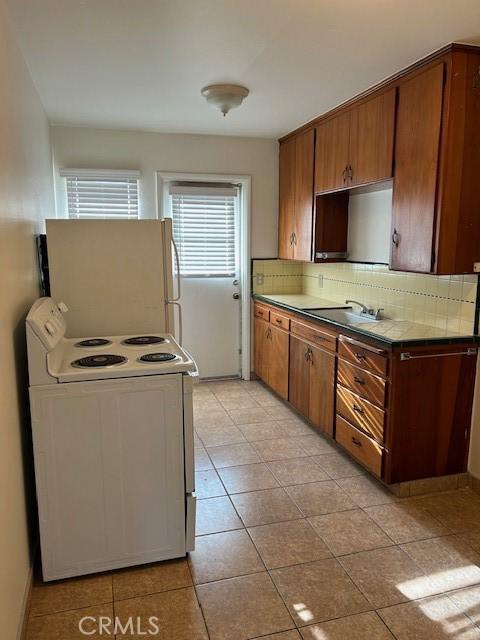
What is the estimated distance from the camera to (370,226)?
150 inches

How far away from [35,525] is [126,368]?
96cm

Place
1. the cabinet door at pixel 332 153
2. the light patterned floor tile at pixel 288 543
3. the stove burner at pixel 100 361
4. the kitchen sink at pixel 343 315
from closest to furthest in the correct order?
the stove burner at pixel 100 361 < the light patterned floor tile at pixel 288 543 < the cabinet door at pixel 332 153 < the kitchen sink at pixel 343 315

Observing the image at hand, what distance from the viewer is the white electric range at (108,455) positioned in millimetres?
2059

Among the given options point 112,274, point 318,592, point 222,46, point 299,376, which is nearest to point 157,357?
point 112,274

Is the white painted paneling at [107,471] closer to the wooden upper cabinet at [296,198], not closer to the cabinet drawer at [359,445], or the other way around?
the cabinet drawer at [359,445]

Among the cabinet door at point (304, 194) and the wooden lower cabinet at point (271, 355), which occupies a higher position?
the cabinet door at point (304, 194)

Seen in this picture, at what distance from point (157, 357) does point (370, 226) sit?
2275mm

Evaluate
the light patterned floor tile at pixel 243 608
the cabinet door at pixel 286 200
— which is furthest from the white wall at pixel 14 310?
the cabinet door at pixel 286 200

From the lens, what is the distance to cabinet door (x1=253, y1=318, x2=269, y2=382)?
187 inches

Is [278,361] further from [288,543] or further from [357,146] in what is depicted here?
[288,543]

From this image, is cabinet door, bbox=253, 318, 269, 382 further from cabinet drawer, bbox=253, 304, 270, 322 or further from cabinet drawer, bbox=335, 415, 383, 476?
cabinet drawer, bbox=335, 415, 383, 476

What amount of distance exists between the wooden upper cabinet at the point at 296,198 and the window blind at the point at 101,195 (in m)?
1.44

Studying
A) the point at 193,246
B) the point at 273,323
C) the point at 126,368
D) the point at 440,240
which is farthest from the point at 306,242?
the point at 126,368

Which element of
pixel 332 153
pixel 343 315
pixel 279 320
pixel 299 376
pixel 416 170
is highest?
pixel 332 153
